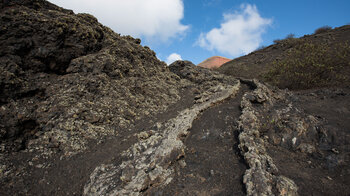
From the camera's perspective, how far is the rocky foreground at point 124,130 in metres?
4.14

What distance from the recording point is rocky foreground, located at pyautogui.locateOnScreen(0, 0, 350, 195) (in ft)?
13.6

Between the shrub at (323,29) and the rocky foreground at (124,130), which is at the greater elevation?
the shrub at (323,29)

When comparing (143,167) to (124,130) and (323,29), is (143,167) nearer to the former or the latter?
(124,130)

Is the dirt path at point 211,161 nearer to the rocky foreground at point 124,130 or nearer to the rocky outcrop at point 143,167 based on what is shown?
the rocky foreground at point 124,130

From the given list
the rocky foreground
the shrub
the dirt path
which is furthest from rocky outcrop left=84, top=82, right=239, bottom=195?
the shrub

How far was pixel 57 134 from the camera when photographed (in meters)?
5.52

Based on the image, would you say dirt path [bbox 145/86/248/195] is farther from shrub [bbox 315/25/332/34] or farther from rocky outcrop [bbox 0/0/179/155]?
shrub [bbox 315/25/332/34]

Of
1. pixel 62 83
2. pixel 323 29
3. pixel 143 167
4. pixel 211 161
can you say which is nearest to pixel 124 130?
pixel 143 167

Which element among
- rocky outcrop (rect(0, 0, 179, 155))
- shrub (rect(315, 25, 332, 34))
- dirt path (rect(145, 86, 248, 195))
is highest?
shrub (rect(315, 25, 332, 34))

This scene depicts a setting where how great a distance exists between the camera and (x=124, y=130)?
6641mm

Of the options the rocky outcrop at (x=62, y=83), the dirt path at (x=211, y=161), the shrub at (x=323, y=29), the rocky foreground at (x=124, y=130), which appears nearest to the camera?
the dirt path at (x=211, y=161)

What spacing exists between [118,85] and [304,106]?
402 inches

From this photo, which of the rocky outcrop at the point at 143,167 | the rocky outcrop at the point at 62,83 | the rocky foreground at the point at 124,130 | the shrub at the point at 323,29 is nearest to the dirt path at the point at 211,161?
the rocky foreground at the point at 124,130

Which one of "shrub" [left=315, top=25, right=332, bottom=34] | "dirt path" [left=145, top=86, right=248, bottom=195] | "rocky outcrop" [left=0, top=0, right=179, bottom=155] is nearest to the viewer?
"dirt path" [left=145, top=86, right=248, bottom=195]
